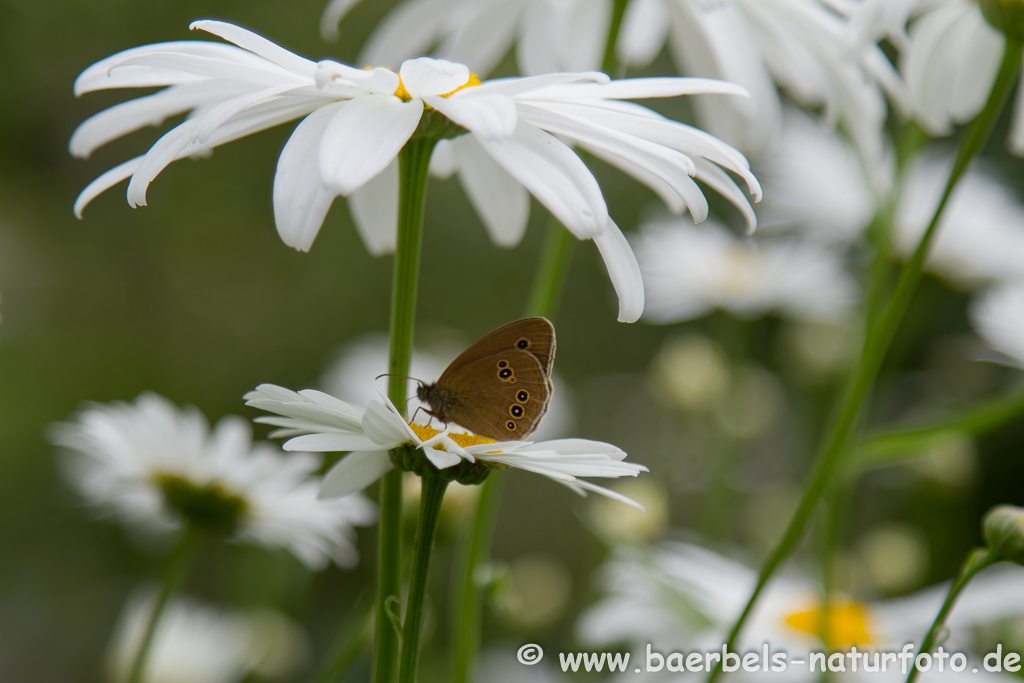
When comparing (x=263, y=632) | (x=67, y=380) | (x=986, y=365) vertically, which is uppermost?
(x=986, y=365)

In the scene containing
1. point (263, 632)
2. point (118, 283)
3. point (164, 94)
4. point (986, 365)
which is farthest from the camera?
point (118, 283)

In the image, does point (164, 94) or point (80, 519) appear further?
point (80, 519)

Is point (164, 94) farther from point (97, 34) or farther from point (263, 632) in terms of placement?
point (97, 34)

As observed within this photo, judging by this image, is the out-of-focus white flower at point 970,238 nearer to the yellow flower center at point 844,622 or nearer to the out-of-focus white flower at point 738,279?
the out-of-focus white flower at point 738,279

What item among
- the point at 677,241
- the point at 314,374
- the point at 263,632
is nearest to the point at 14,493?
the point at 314,374

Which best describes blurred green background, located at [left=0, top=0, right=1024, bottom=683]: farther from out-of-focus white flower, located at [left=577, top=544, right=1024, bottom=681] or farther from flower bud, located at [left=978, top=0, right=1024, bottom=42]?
flower bud, located at [left=978, top=0, right=1024, bottom=42]

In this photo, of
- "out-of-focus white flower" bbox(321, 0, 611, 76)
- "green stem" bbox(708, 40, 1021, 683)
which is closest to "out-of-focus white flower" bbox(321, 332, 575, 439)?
"out-of-focus white flower" bbox(321, 0, 611, 76)

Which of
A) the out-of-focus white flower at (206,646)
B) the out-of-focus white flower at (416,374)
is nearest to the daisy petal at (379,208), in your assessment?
the out-of-focus white flower at (206,646)
